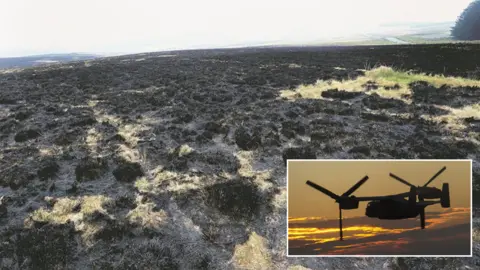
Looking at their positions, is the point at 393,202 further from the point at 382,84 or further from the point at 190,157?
the point at 382,84

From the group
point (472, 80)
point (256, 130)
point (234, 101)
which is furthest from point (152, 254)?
point (472, 80)

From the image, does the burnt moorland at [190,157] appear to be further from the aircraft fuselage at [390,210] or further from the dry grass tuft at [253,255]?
the aircraft fuselage at [390,210]

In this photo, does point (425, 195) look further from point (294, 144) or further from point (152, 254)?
point (294, 144)

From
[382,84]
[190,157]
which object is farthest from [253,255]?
[382,84]

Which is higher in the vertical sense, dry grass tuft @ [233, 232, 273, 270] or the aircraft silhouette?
the aircraft silhouette

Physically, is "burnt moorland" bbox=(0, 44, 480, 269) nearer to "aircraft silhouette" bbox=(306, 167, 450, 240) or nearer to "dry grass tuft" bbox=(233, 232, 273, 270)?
"dry grass tuft" bbox=(233, 232, 273, 270)

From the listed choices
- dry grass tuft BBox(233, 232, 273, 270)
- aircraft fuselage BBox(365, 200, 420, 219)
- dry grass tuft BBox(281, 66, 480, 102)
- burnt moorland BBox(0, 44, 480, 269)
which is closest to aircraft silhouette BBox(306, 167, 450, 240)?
aircraft fuselage BBox(365, 200, 420, 219)

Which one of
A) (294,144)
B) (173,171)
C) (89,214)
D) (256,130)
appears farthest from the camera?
(256,130)

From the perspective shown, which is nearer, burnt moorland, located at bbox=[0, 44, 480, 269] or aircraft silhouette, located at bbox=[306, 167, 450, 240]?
aircraft silhouette, located at bbox=[306, 167, 450, 240]
